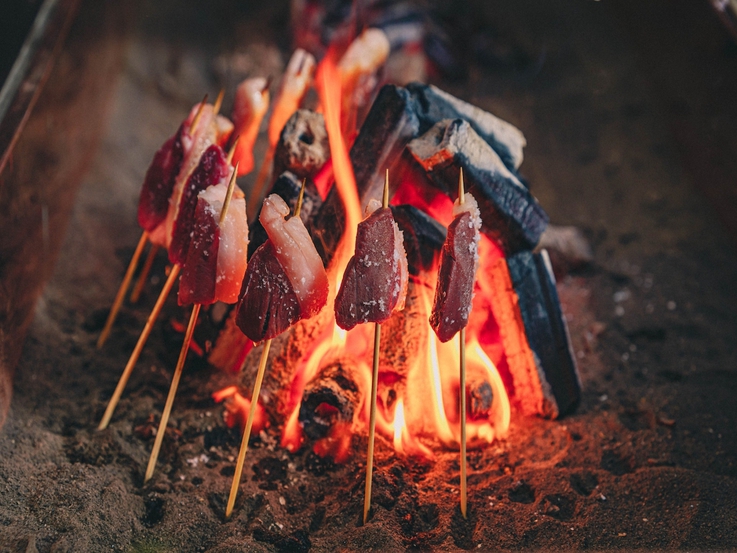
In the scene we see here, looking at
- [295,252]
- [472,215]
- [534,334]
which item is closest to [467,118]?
[472,215]

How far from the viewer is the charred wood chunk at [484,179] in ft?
10.7

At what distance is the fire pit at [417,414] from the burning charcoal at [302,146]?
3.0 inches

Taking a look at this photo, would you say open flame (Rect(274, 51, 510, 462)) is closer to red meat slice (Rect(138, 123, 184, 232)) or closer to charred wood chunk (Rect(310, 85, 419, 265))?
charred wood chunk (Rect(310, 85, 419, 265))

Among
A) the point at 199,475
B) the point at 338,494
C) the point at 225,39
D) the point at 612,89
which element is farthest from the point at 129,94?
the point at 612,89

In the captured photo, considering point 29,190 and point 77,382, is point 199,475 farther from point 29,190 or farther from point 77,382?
point 29,190

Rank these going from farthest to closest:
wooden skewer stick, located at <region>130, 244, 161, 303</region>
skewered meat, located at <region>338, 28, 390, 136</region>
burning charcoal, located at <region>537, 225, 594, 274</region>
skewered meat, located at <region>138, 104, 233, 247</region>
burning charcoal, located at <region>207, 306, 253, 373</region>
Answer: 1. burning charcoal, located at <region>537, 225, 594, 274</region>
2. wooden skewer stick, located at <region>130, 244, 161, 303</region>
3. skewered meat, located at <region>338, 28, 390, 136</region>
4. burning charcoal, located at <region>207, 306, 253, 373</region>
5. skewered meat, located at <region>138, 104, 233, 247</region>

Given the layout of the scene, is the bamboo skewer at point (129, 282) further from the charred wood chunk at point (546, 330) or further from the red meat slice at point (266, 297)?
the charred wood chunk at point (546, 330)

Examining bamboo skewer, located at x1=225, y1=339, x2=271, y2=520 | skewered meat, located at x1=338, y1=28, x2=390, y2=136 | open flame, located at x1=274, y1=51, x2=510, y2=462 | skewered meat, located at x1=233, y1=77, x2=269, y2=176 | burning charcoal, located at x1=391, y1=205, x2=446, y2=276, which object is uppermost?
skewered meat, located at x1=338, y1=28, x2=390, y2=136

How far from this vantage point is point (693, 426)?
3527 mm

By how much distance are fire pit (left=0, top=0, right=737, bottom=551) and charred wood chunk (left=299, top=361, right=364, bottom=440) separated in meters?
0.01

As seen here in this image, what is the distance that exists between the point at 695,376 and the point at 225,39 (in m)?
6.90

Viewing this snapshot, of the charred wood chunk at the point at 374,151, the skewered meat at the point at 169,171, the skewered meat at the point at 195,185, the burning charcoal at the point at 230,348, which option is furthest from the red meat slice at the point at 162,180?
the charred wood chunk at the point at 374,151

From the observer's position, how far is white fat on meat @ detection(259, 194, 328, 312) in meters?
2.74

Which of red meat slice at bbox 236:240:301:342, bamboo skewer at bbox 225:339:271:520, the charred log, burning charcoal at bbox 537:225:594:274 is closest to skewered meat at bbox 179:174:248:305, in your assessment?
red meat slice at bbox 236:240:301:342
